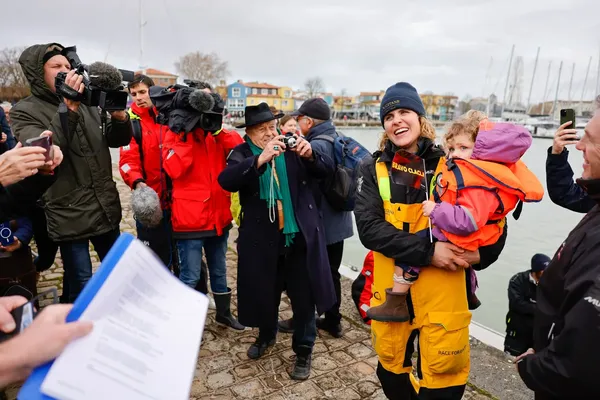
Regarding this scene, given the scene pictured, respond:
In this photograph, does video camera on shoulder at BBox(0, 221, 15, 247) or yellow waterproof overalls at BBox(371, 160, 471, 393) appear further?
video camera on shoulder at BBox(0, 221, 15, 247)

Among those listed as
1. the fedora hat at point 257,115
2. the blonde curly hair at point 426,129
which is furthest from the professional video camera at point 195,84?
the blonde curly hair at point 426,129

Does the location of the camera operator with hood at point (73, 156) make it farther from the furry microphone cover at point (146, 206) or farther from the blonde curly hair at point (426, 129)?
the blonde curly hair at point (426, 129)

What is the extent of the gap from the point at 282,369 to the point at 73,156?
2.40m

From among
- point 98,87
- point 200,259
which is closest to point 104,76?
point 98,87

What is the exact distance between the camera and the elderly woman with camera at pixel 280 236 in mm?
3059

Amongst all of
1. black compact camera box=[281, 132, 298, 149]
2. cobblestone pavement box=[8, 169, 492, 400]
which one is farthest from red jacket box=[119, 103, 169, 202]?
cobblestone pavement box=[8, 169, 492, 400]

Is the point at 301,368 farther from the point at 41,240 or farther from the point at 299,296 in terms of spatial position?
the point at 41,240

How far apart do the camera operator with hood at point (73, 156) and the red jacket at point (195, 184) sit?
48 cm

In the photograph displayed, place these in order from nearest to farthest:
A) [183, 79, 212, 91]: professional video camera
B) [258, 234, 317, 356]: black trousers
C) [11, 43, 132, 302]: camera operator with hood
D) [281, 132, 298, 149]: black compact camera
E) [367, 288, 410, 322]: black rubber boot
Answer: [367, 288, 410, 322]: black rubber boot → [281, 132, 298, 149]: black compact camera → [11, 43, 132, 302]: camera operator with hood → [258, 234, 317, 356]: black trousers → [183, 79, 212, 91]: professional video camera

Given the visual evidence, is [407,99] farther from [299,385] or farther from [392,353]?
[299,385]

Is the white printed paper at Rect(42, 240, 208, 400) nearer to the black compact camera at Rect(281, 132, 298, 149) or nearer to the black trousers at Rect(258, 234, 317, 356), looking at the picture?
the black compact camera at Rect(281, 132, 298, 149)

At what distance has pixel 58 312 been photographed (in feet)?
3.39

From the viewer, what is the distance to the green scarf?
306cm

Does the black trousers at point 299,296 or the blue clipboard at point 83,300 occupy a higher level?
the blue clipboard at point 83,300
